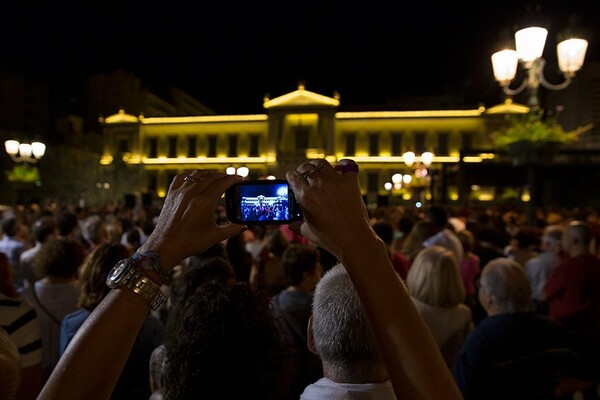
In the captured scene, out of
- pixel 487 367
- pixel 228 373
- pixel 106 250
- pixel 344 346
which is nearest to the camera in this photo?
pixel 228 373

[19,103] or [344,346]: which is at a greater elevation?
[19,103]

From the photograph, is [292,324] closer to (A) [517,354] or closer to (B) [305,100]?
(A) [517,354]

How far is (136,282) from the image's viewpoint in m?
1.12

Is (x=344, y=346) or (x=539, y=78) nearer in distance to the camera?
(x=344, y=346)

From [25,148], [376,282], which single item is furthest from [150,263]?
[25,148]

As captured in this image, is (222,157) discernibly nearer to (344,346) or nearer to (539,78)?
(539,78)

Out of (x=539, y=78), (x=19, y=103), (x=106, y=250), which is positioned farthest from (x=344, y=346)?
(x=19, y=103)

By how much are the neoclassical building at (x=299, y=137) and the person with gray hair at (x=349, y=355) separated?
47585 millimetres

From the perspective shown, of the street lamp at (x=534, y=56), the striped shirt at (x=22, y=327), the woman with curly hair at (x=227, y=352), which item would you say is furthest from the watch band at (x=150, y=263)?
the street lamp at (x=534, y=56)

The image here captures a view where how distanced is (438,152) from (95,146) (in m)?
37.4

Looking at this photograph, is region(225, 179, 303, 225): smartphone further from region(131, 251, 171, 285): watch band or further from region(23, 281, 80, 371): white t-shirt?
region(23, 281, 80, 371): white t-shirt

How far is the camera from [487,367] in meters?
2.66

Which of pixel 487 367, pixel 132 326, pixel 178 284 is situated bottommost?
pixel 487 367

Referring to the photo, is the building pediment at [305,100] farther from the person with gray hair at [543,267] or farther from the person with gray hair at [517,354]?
the person with gray hair at [517,354]
